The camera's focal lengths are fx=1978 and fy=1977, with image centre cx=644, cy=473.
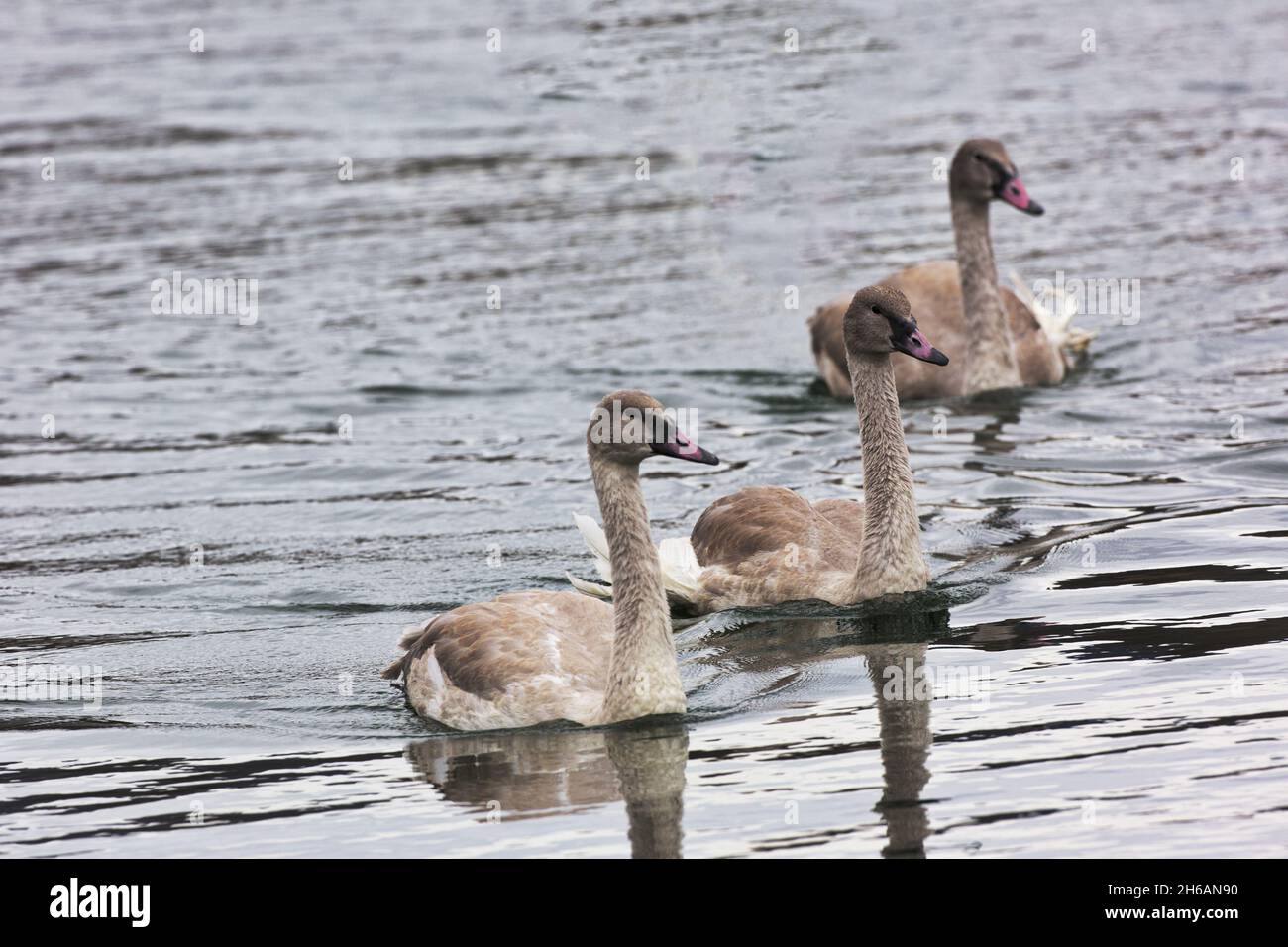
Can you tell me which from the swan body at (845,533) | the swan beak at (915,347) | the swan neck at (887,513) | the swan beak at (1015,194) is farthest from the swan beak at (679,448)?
the swan beak at (1015,194)

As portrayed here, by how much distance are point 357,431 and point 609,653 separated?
745cm

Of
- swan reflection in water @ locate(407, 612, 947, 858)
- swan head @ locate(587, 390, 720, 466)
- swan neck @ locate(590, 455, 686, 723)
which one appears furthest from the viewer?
swan neck @ locate(590, 455, 686, 723)

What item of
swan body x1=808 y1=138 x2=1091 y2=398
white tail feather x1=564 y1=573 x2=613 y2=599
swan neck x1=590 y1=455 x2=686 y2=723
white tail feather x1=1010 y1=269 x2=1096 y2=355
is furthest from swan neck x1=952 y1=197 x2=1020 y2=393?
swan neck x1=590 y1=455 x2=686 y2=723

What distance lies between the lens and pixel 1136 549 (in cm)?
1265

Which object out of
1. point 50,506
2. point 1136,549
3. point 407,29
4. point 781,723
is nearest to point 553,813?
point 781,723

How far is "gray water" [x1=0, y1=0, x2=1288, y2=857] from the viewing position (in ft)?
29.8

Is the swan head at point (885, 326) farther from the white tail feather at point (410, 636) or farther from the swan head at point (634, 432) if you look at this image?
the white tail feather at point (410, 636)

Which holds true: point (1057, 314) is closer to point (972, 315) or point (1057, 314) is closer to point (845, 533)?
point (972, 315)

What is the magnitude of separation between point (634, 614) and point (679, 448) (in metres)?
0.95

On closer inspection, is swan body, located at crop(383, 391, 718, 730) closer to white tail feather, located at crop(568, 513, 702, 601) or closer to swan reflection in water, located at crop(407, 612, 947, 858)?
swan reflection in water, located at crop(407, 612, 947, 858)

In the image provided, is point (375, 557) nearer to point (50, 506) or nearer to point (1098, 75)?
point (50, 506)

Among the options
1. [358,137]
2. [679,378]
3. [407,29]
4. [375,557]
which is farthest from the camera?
[407,29]

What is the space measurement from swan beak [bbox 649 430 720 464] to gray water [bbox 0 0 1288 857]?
1413 millimetres

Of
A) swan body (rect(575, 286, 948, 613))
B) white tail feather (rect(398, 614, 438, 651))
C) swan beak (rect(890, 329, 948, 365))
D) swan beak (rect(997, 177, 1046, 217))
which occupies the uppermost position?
swan beak (rect(997, 177, 1046, 217))
